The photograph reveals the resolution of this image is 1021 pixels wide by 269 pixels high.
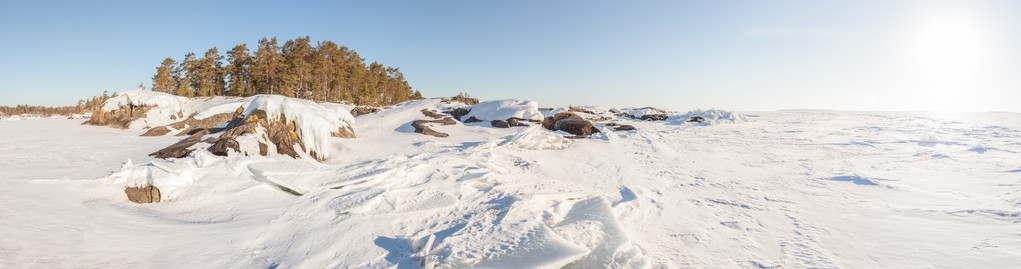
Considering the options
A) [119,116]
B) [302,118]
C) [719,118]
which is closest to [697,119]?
[719,118]

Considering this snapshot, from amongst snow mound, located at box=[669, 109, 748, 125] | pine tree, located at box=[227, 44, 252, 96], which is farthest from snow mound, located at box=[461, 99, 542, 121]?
pine tree, located at box=[227, 44, 252, 96]

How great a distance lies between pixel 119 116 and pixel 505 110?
15.9 meters

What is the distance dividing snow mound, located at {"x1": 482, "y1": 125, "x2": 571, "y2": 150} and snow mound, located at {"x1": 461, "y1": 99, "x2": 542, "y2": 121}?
6670mm

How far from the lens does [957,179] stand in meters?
5.87

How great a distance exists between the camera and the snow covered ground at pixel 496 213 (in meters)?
2.93

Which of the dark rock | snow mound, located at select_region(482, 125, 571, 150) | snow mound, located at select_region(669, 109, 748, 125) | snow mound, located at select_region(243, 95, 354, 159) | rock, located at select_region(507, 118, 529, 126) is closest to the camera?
snow mound, located at select_region(243, 95, 354, 159)

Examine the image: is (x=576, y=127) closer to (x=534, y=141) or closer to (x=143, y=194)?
(x=534, y=141)

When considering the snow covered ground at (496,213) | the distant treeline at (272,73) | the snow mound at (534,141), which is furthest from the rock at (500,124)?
the distant treeline at (272,73)

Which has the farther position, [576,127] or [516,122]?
[516,122]

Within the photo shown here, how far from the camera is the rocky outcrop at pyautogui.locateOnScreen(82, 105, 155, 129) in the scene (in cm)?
1423

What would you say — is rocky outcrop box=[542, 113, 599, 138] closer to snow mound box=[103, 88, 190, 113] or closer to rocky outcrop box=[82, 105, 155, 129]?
rocky outcrop box=[82, 105, 155, 129]

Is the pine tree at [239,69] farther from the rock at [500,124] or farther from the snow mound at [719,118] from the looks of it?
the snow mound at [719,118]

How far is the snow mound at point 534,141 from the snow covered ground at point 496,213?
155cm

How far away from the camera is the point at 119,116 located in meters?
14.5
